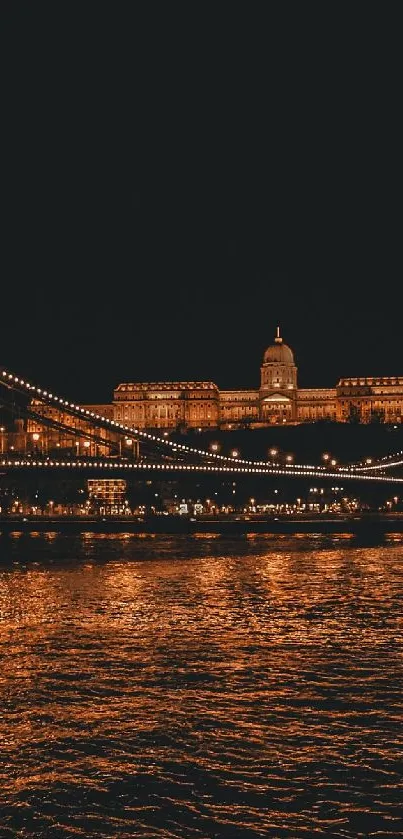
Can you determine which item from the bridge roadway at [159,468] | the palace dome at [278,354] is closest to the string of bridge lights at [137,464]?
the bridge roadway at [159,468]

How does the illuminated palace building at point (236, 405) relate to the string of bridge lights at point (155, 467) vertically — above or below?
above

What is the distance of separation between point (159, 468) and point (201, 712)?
4460 cm

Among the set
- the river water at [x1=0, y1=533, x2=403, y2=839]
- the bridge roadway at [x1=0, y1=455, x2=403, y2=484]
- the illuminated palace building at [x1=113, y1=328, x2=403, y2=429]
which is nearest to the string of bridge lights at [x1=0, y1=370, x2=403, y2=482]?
the bridge roadway at [x1=0, y1=455, x2=403, y2=484]

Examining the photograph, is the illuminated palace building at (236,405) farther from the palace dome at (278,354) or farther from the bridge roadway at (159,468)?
the bridge roadway at (159,468)

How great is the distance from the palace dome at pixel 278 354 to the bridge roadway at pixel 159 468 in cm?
6992

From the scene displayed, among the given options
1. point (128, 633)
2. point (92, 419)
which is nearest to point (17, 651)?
point (128, 633)

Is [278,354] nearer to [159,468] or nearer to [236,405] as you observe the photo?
[236,405]

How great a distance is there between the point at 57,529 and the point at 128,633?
134 feet

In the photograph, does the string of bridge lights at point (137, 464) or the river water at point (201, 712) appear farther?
the string of bridge lights at point (137, 464)

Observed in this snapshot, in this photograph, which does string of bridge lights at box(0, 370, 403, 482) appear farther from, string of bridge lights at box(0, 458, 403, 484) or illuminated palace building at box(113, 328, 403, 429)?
illuminated palace building at box(113, 328, 403, 429)

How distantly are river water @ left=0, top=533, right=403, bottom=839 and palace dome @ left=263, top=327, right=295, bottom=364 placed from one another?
11450 cm

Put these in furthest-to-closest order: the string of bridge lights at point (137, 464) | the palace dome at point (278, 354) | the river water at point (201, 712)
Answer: the palace dome at point (278, 354), the string of bridge lights at point (137, 464), the river water at point (201, 712)

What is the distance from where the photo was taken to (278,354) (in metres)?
145

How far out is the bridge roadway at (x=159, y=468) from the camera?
54188mm
